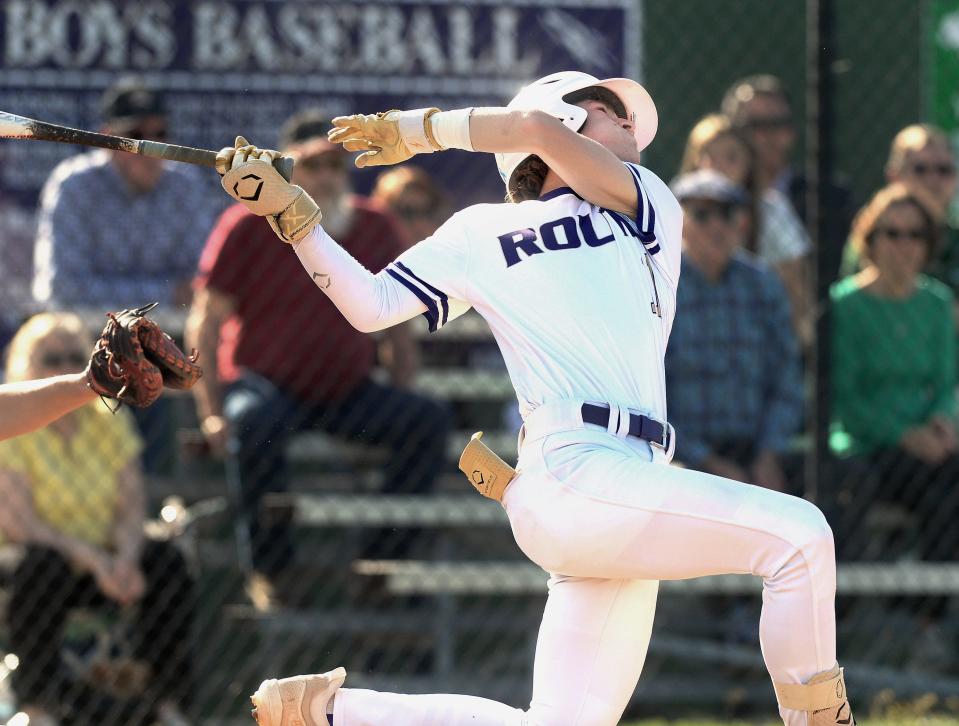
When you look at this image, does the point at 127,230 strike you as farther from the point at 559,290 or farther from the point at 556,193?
the point at 559,290

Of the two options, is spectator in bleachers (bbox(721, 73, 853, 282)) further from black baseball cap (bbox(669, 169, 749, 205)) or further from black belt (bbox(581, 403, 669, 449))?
black belt (bbox(581, 403, 669, 449))

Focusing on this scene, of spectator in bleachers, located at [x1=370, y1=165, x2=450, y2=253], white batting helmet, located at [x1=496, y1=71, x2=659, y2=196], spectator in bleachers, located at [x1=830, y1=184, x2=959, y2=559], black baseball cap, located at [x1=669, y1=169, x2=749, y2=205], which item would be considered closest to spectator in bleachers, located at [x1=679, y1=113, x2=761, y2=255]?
black baseball cap, located at [x1=669, y1=169, x2=749, y2=205]

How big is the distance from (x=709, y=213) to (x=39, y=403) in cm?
287

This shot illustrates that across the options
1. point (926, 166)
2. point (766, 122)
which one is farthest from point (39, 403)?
point (926, 166)

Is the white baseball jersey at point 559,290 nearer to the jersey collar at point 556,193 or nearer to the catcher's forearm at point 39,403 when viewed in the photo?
the jersey collar at point 556,193

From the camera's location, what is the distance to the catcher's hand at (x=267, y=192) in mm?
3117

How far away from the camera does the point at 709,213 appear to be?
5.48m

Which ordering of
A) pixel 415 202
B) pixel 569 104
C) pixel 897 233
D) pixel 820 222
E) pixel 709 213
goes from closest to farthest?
pixel 569 104 < pixel 820 222 < pixel 709 213 < pixel 897 233 < pixel 415 202

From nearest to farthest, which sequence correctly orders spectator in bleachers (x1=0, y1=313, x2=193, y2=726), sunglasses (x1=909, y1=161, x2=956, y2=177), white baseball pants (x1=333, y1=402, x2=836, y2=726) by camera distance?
white baseball pants (x1=333, y1=402, x2=836, y2=726)
spectator in bleachers (x1=0, y1=313, x2=193, y2=726)
sunglasses (x1=909, y1=161, x2=956, y2=177)

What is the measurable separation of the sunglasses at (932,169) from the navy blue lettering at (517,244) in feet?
10.9

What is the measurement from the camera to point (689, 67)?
6383 mm

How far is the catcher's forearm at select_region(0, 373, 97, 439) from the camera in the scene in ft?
10.5

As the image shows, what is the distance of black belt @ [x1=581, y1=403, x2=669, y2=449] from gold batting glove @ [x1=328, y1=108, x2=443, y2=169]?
0.62m

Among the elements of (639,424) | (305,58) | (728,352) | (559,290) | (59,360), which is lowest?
(728,352)
